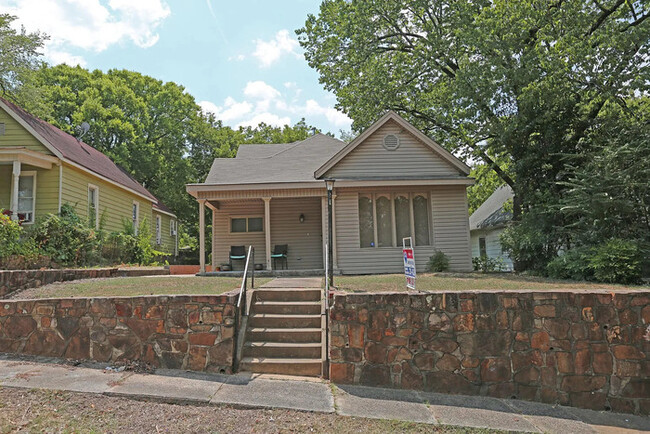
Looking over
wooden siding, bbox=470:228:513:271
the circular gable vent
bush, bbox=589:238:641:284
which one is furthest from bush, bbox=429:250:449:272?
wooden siding, bbox=470:228:513:271

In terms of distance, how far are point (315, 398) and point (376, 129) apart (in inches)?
374

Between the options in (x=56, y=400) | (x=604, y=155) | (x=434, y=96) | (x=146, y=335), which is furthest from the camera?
(x=434, y=96)

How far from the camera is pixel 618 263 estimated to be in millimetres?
7492

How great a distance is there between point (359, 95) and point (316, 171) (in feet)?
18.0

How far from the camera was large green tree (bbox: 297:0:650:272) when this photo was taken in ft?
35.0

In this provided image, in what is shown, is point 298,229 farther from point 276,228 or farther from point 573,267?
point 573,267

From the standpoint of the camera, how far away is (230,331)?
5.25 metres

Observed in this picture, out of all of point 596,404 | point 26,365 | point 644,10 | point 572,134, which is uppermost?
point 644,10

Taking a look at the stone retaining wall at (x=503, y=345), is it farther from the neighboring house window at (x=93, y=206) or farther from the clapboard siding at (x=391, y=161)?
the neighboring house window at (x=93, y=206)

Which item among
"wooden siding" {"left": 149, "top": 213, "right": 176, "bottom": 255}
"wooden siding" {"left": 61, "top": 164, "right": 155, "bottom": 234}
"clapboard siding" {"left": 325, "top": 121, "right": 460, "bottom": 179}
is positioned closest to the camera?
"clapboard siding" {"left": 325, "top": 121, "right": 460, "bottom": 179}

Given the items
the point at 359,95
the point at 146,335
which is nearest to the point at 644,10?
the point at 359,95

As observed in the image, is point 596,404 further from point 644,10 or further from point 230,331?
point 644,10

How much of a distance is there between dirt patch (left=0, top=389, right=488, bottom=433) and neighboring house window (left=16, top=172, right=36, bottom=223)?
1057cm

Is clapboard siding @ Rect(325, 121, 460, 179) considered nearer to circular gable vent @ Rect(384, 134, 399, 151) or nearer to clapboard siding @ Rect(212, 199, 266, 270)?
circular gable vent @ Rect(384, 134, 399, 151)
